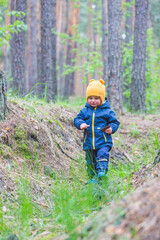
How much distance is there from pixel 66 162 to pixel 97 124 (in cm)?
101

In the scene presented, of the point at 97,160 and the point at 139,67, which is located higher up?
the point at 139,67

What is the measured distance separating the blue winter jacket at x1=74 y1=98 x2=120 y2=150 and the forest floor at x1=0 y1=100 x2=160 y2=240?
1.90ft

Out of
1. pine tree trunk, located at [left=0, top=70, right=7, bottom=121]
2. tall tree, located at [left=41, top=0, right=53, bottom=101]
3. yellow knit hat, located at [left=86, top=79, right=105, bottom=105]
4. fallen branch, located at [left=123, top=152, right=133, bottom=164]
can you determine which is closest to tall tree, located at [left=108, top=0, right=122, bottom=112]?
tall tree, located at [left=41, top=0, right=53, bottom=101]

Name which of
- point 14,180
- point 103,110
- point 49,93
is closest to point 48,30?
point 49,93

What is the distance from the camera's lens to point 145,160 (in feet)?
16.5

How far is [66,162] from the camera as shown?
4.62 metres

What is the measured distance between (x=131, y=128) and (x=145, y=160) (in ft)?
6.77

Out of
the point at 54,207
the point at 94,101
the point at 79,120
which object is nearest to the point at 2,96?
the point at 79,120

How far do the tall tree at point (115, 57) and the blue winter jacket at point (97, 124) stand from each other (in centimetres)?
433

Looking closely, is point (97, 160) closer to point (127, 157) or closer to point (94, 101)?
point (94, 101)

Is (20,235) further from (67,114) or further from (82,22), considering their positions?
(82,22)

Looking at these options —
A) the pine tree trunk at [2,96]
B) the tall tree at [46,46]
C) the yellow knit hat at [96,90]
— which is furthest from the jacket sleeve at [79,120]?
the tall tree at [46,46]

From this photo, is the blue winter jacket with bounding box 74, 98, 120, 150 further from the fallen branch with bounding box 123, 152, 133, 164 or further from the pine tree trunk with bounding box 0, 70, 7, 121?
the fallen branch with bounding box 123, 152, 133, 164

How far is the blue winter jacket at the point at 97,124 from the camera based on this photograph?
4035 mm
